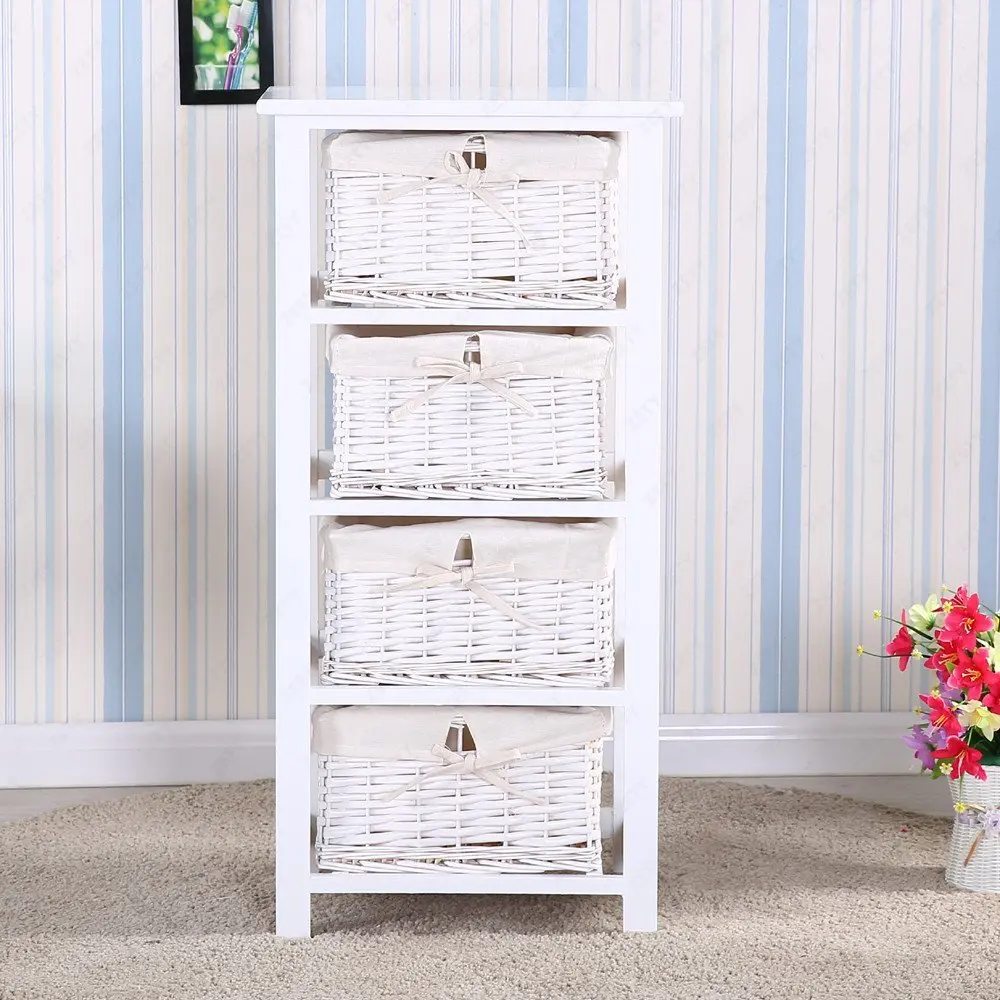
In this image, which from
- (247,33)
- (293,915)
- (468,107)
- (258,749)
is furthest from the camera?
(258,749)

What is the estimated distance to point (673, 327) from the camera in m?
2.06

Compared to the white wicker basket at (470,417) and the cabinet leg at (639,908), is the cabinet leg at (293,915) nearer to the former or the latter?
the cabinet leg at (639,908)

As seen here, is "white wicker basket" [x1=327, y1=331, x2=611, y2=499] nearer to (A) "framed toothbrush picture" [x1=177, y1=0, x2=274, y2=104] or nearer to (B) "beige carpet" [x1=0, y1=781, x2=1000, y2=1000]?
(B) "beige carpet" [x1=0, y1=781, x2=1000, y2=1000]

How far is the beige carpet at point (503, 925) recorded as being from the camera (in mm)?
1331

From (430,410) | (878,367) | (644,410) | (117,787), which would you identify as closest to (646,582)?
(644,410)

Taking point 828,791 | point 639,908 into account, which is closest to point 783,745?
point 828,791

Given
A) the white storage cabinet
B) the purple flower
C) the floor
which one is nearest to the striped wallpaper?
the floor

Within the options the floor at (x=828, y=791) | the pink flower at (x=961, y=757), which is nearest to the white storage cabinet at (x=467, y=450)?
the pink flower at (x=961, y=757)

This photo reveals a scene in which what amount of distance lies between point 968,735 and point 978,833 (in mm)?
127

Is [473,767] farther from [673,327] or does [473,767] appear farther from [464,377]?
[673,327]

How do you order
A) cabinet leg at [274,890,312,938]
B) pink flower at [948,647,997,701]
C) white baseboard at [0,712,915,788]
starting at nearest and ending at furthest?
cabinet leg at [274,890,312,938], pink flower at [948,647,997,701], white baseboard at [0,712,915,788]

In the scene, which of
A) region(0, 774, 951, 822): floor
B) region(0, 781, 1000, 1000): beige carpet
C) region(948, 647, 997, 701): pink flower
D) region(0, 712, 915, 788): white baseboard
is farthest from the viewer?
region(0, 712, 915, 788): white baseboard

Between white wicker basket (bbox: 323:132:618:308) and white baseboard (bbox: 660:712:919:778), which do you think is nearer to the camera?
white wicker basket (bbox: 323:132:618:308)

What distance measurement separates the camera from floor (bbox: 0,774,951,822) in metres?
1.95
